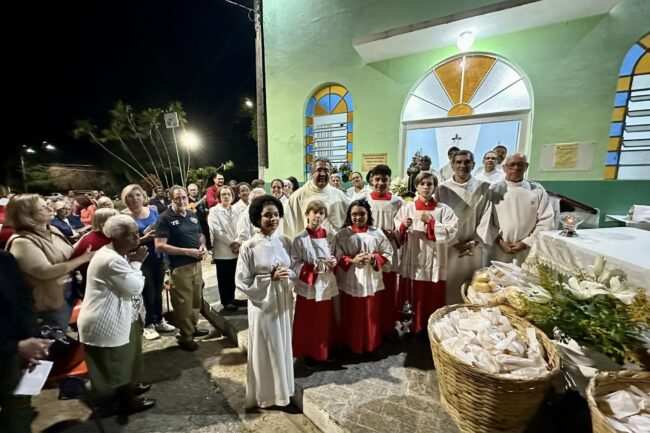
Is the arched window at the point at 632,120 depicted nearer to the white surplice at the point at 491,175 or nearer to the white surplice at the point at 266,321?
the white surplice at the point at 491,175

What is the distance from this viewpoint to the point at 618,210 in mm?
5363

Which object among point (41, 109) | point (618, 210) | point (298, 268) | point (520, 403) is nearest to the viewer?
point (520, 403)

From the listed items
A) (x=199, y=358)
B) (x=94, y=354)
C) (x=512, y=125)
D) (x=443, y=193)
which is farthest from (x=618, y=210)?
(x=94, y=354)

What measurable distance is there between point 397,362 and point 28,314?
3067 millimetres

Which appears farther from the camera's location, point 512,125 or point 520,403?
point 512,125

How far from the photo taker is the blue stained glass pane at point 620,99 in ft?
17.1

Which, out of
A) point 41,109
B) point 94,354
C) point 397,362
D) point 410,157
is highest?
point 41,109

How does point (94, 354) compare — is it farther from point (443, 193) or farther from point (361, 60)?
point (361, 60)

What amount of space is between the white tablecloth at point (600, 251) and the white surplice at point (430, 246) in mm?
790

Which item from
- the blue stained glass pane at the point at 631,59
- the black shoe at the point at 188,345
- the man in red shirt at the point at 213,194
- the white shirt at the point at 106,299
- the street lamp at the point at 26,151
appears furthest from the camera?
the street lamp at the point at 26,151

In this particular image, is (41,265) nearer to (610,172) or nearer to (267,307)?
(267,307)

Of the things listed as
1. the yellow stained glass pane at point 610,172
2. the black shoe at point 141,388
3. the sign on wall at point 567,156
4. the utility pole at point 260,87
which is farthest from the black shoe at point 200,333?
the yellow stained glass pane at point 610,172

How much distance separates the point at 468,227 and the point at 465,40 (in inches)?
185

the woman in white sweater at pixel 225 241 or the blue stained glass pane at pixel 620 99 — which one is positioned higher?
the blue stained glass pane at pixel 620 99
